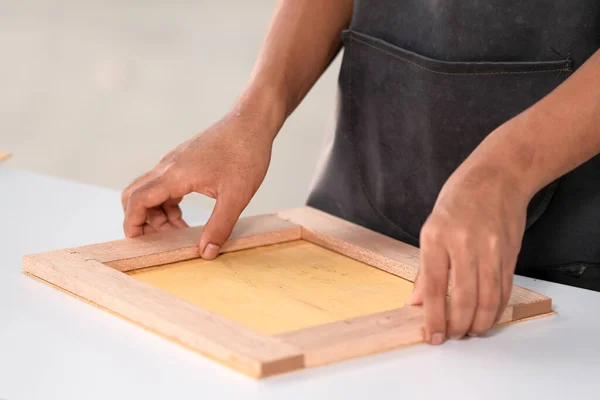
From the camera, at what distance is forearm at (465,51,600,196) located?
3.25ft

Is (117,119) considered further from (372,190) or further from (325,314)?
(325,314)

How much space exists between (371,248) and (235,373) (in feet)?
1.30

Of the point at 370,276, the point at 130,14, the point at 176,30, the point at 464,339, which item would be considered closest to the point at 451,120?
the point at 370,276

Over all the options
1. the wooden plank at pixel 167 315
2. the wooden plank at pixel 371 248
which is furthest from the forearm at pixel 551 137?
the wooden plank at pixel 167 315

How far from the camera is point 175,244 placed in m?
1.19

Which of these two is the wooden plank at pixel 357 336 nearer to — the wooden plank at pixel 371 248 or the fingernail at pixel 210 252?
the wooden plank at pixel 371 248

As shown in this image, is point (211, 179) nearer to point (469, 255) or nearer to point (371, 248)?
point (371, 248)

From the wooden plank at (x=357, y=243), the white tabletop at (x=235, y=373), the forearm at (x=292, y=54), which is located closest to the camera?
the white tabletop at (x=235, y=373)

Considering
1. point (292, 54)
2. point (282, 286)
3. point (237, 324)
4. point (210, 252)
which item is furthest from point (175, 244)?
point (292, 54)

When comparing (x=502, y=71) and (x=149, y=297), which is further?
(x=502, y=71)

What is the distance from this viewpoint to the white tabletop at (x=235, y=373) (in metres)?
0.82

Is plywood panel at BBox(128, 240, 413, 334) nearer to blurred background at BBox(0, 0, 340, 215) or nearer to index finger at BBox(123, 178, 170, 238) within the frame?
index finger at BBox(123, 178, 170, 238)

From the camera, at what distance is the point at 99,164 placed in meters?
3.90

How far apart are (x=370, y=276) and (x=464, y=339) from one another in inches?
7.7
